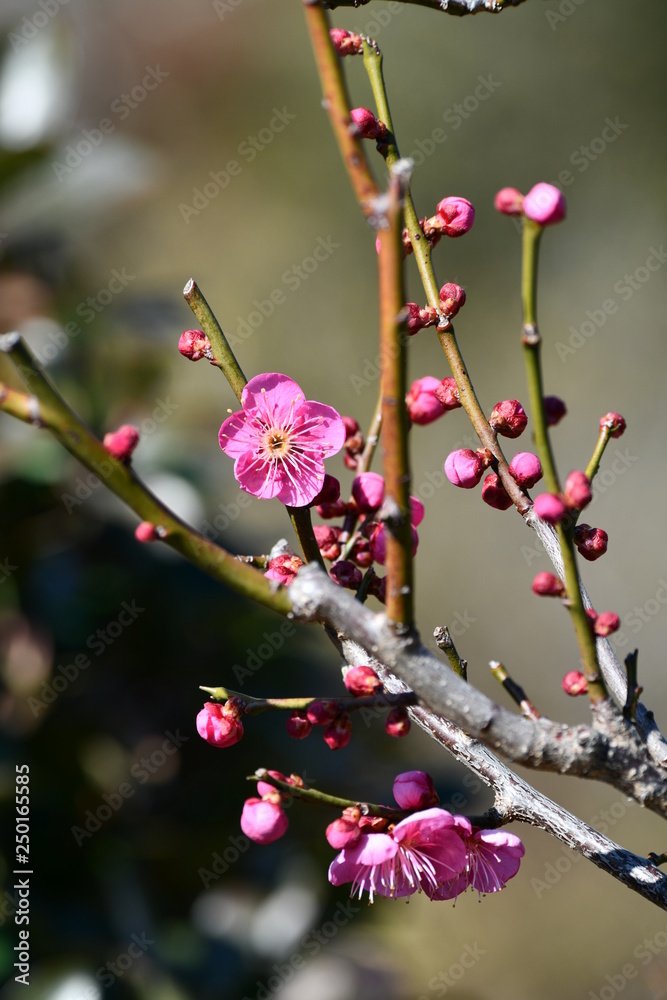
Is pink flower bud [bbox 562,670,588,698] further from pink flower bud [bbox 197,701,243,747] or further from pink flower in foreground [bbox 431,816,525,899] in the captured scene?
pink flower bud [bbox 197,701,243,747]

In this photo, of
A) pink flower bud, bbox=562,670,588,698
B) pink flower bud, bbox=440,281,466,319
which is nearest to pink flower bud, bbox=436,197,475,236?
pink flower bud, bbox=440,281,466,319

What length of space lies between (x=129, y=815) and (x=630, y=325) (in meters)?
3.48

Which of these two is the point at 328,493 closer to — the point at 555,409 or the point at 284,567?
the point at 284,567

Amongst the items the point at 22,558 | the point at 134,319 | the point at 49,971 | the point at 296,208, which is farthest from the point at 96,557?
the point at 296,208

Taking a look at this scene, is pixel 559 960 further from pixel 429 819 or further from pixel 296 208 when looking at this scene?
pixel 296 208

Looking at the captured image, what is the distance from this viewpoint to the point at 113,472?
1.45 feet

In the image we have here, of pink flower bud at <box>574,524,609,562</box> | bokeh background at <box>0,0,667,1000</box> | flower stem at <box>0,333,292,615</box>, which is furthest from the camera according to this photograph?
bokeh background at <box>0,0,667,1000</box>

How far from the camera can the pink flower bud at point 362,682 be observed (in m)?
0.54

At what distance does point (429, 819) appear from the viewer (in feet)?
1.77

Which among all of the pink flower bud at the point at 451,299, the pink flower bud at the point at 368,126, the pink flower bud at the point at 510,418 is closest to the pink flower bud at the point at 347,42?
the pink flower bud at the point at 368,126

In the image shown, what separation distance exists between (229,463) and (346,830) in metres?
1.25

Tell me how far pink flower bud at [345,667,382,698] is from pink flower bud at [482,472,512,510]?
195 millimetres

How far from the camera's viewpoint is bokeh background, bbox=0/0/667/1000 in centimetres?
154

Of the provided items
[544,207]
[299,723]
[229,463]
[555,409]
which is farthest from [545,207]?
[229,463]
